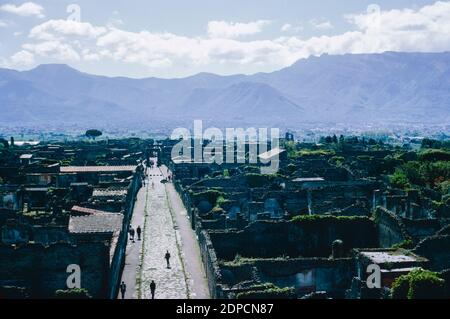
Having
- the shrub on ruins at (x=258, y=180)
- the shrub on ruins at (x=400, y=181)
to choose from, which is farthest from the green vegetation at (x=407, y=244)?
the shrub on ruins at (x=258, y=180)

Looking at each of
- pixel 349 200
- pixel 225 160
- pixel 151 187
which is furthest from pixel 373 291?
pixel 225 160

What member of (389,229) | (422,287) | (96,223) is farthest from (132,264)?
(422,287)

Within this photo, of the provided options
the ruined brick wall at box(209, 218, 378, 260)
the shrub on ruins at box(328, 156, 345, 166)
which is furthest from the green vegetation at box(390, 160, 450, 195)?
the ruined brick wall at box(209, 218, 378, 260)

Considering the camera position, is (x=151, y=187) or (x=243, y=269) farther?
(x=151, y=187)

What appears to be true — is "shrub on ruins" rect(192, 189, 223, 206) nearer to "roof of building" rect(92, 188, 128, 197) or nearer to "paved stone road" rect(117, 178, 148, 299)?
"paved stone road" rect(117, 178, 148, 299)
